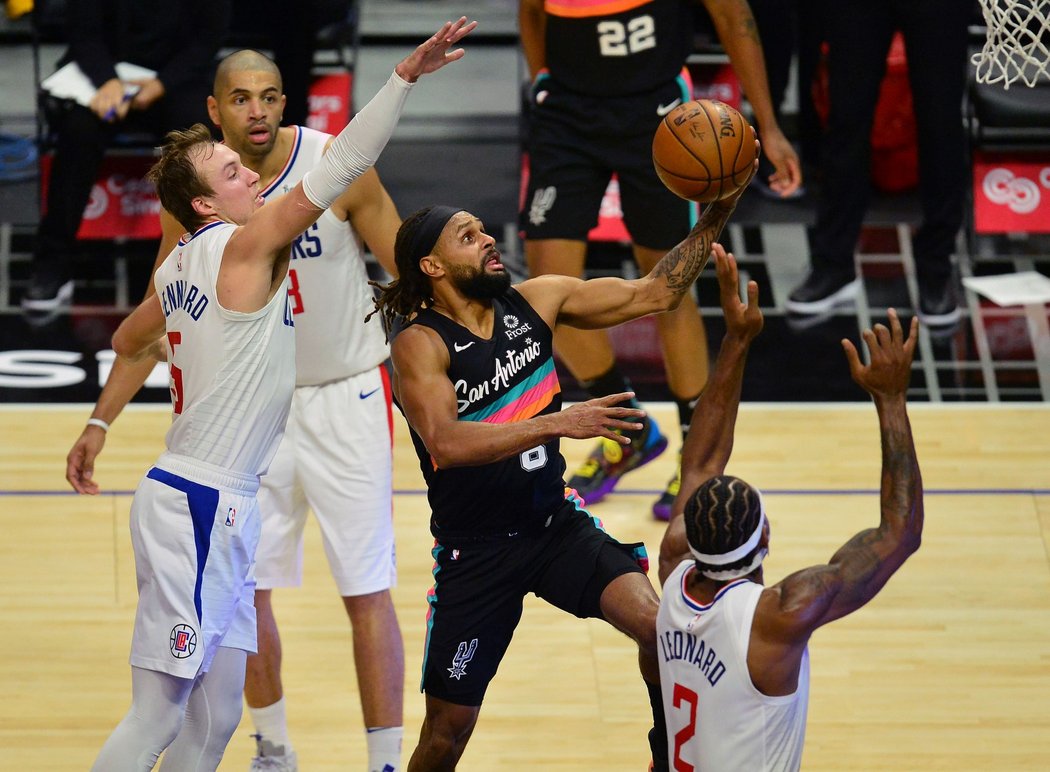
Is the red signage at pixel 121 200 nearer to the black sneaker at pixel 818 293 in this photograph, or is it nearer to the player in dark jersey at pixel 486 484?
the black sneaker at pixel 818 293

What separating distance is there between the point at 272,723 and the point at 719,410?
1.91 metres

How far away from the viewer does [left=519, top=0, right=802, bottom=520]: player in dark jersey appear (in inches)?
279

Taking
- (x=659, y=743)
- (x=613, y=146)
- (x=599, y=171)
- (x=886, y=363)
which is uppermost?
(x=886, y=363)

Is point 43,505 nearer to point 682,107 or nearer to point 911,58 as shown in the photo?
point 682,107

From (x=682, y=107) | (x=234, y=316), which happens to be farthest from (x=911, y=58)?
(x=234, y=316)

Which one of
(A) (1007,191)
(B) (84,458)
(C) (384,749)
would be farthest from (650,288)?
(A) (1007,191)

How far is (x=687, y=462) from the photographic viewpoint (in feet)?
14.6

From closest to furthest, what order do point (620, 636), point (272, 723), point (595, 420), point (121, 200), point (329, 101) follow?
1. point (595, 420)
2. point (272, 723)
3. point (620, 636)
4. point (121, 200)
5. point (329, 101)

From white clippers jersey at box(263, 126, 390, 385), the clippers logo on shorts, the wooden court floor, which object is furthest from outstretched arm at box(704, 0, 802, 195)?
the clippers logo on shorts

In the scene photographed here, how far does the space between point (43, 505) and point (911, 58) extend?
4.83m

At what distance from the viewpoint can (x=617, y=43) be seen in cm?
716

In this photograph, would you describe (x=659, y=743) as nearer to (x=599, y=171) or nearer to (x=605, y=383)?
(x=605, y=383)

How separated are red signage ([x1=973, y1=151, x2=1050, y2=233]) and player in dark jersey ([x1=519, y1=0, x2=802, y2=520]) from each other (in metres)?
3.00

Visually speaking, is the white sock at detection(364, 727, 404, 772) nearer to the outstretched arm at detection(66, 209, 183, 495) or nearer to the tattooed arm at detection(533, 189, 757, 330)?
the outstretched arm at detection(66, 209, 183, 495)
